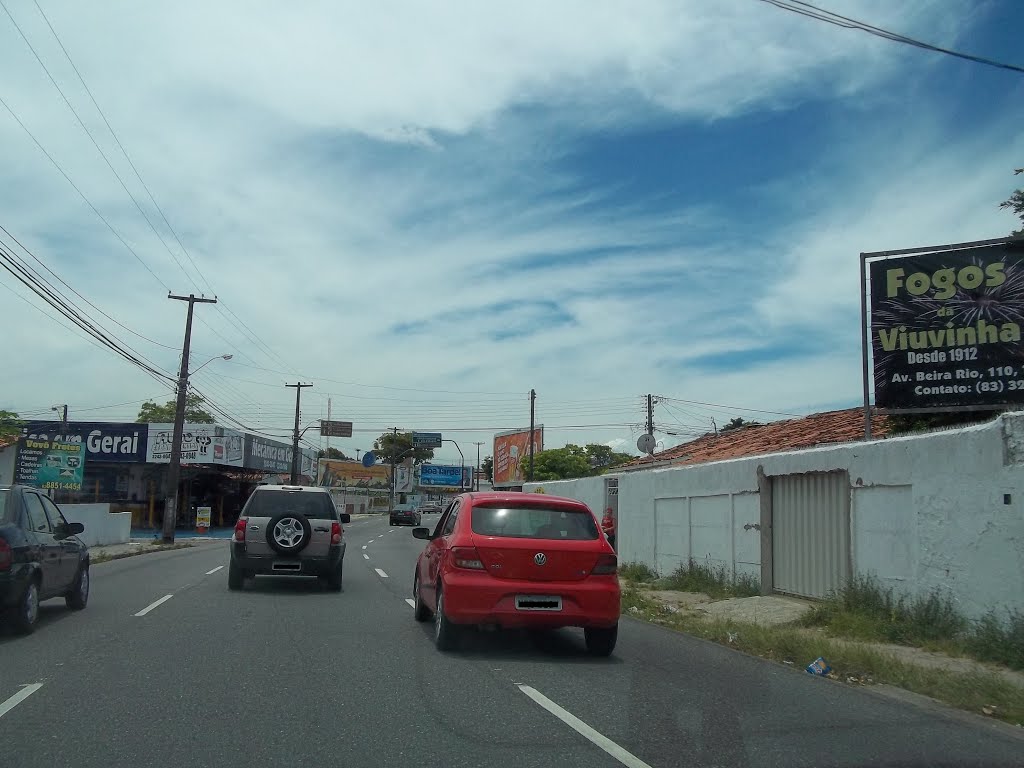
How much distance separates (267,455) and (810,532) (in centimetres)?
4420

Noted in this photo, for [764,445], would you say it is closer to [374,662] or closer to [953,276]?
[953,276]

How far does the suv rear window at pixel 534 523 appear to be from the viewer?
966 centimetres

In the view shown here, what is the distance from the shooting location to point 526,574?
30.7ft

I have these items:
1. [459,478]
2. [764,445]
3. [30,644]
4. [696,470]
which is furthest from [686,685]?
[459,478]

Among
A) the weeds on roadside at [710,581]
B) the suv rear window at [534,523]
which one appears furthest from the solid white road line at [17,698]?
the weeds on roadside at [710,581]

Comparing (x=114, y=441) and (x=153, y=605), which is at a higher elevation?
(x=114, y=441)

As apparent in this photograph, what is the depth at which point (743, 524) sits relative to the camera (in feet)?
53.2

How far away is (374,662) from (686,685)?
9.87 ft

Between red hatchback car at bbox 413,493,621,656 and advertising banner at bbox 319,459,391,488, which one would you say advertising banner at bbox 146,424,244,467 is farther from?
advertising banner at bbox 319,459,391,488

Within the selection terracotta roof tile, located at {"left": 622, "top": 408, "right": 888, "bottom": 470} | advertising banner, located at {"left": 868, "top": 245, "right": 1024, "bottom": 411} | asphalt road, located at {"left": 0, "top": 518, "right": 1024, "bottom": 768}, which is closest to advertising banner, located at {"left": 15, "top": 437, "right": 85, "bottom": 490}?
terracotta roof tile, located at {"left": 622, "top": 408, "right": 888, "bottom": 470}

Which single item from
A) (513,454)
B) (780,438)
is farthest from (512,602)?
(513,454)

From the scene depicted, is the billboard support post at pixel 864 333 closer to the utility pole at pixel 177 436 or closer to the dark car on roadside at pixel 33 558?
the dark car on roadside at pixel 33 558

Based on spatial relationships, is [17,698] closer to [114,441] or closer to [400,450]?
[114,441]

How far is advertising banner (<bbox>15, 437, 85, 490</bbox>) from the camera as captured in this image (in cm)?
2962
